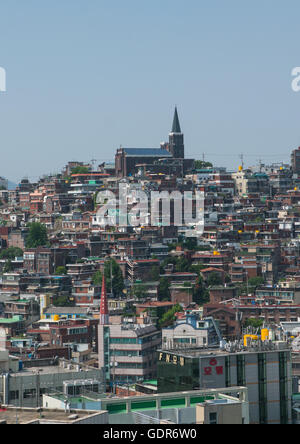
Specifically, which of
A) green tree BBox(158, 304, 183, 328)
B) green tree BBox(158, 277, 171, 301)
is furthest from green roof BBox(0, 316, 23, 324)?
green tree BBox(158, 277, 171, 301)

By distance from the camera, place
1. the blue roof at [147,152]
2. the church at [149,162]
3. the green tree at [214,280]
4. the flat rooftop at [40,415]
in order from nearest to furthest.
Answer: the flat rooftop at [40,415], the green tree at [214,280], the church at [149,162], the blue roof at [147,152]

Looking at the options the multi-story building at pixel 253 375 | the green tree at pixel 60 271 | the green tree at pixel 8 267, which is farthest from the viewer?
the green tree at pixel 8 267

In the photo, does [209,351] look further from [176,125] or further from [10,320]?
[176,125]

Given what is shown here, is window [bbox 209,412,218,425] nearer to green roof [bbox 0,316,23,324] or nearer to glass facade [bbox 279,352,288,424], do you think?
glass facade [bbox 279,352,288,424]

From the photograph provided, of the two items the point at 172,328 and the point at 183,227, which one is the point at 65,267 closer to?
the point at 183,227

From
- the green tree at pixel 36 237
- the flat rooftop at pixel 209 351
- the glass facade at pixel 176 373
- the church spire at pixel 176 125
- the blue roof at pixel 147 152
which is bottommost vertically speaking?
the glass facade at pixel 176 373

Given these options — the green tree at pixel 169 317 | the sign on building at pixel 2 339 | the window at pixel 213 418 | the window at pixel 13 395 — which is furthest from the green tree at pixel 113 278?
the window at pixel 213 418

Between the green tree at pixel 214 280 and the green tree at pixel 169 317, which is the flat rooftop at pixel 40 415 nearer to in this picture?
the green tree at pixel 169 317
